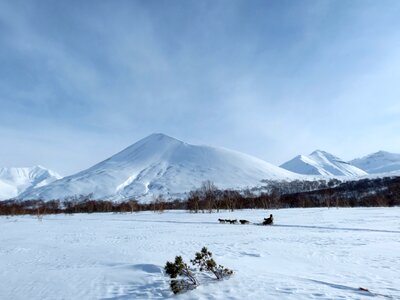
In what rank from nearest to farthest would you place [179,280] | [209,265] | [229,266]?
[179,280] → [209,265] → [229,266]

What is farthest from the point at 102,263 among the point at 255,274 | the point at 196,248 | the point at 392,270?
the point at 392,270

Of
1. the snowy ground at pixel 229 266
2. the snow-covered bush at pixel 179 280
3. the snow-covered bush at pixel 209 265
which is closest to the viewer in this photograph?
the snow-covered bush at pixel 179 280

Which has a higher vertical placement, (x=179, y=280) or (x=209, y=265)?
(x=209, y=265)

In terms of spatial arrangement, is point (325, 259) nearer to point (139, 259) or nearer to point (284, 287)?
point (284, 287)

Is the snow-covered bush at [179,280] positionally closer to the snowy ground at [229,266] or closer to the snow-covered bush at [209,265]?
the snowy ground at [229,266]

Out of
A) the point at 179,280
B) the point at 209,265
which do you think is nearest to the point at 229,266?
the point at 209,265

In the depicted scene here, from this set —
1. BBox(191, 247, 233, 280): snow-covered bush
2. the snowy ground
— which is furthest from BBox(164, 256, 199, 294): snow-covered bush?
BBox(191, 247, 233, 280): snow-covered bush

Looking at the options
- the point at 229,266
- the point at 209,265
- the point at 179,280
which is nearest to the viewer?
the point at 179,280

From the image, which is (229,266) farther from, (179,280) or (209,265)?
(179,280)

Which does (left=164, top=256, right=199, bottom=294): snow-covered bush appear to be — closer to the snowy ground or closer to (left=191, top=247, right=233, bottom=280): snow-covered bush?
the snowy ground

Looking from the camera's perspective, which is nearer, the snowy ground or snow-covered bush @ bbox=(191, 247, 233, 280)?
the snowy ground

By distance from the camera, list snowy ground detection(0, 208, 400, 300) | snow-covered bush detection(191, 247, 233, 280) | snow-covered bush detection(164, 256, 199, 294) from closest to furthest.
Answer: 1. snow-covered bush detection(164, 256, 199, 294)
2. snowy ground detection(0, 208, 400, 300)
3. snow-covered bush detection(191, 247, 233, 280)

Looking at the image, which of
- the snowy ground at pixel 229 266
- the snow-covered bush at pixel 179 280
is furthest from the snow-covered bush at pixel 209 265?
the snow-covered bush at pixel 179 280

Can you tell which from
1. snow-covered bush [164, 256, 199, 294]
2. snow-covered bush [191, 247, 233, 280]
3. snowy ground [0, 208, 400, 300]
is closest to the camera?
snow-covered bush [164, 256, 199, 294]
